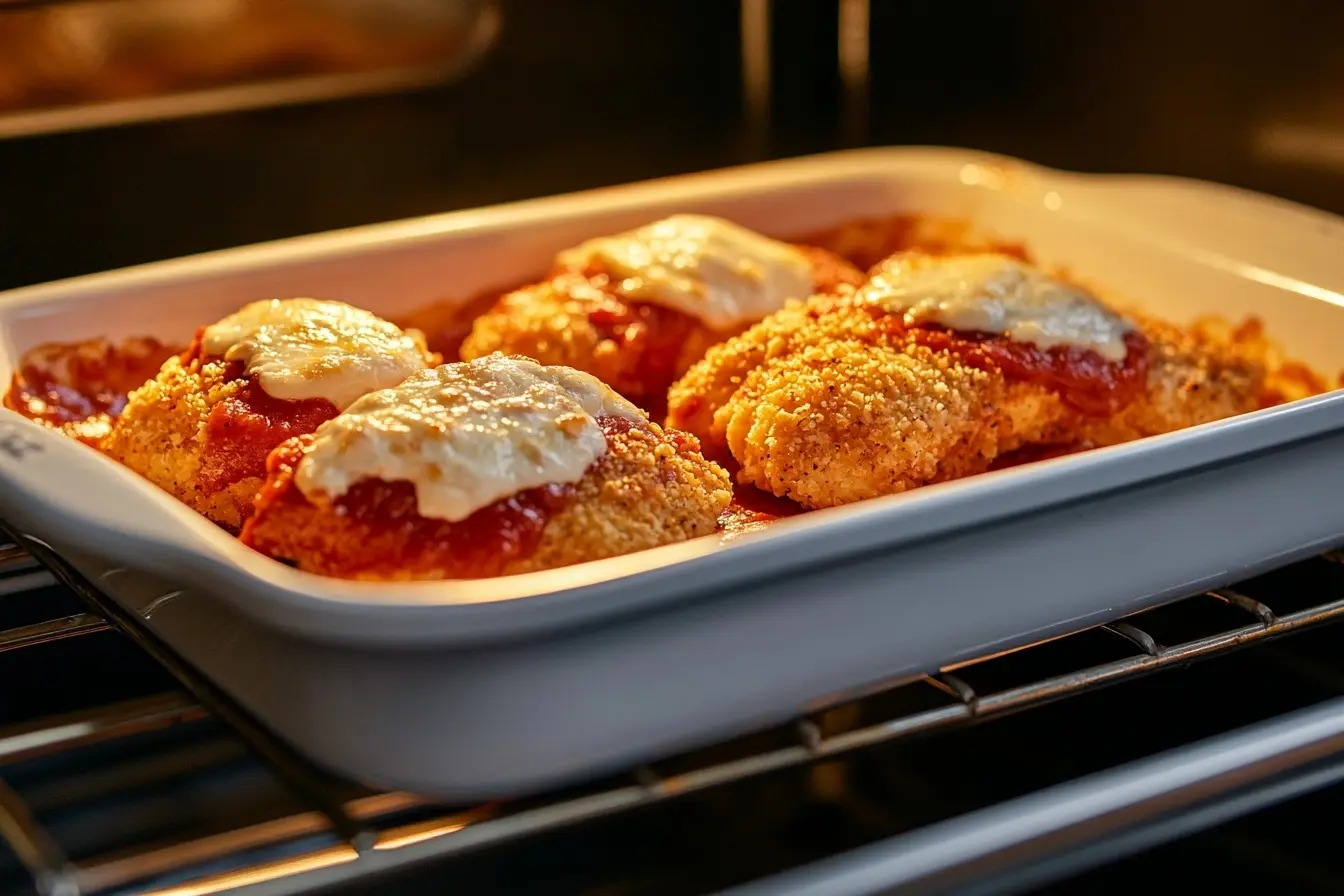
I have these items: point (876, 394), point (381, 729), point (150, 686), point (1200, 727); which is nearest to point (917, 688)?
point (1200, 727)

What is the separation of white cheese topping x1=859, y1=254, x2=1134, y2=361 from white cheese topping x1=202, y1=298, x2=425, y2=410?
48 cm

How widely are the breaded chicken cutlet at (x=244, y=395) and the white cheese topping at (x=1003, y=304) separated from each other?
18.7 inches

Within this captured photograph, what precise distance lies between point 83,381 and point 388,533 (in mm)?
634

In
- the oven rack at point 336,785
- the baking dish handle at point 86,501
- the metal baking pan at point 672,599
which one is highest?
the baking dish handle at point 86,501

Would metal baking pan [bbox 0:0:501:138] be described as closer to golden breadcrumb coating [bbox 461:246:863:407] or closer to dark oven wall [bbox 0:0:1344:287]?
dark oven wall [bbox 0:0:1344:287]

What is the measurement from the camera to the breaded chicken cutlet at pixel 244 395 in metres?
1.21

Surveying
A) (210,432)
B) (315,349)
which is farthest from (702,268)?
(210,432)

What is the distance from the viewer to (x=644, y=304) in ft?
4.94

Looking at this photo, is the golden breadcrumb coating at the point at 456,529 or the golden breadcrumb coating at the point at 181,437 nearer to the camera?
the golden breadcrumb coating at the point at 456,529

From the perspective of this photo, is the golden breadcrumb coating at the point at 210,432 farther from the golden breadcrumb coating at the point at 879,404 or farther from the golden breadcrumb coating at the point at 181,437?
the golden breadcrumb coating at the point at 879,404

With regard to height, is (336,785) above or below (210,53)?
below

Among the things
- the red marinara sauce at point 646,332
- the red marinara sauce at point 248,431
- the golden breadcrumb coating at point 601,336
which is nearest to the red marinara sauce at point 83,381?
the red marinara sauce at point 248,431

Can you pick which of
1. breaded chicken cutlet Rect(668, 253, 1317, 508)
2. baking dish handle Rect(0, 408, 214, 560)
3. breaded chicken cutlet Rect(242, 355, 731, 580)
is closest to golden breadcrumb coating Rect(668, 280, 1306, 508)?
breaded chicken cutlet Rect(668, 253, 1317, 508)

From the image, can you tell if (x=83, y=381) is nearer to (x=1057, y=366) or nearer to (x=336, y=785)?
(x=336, y=785)
